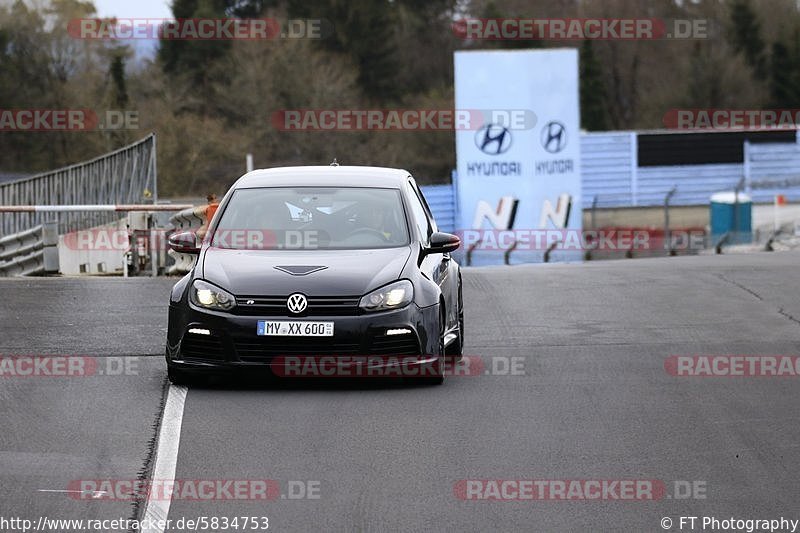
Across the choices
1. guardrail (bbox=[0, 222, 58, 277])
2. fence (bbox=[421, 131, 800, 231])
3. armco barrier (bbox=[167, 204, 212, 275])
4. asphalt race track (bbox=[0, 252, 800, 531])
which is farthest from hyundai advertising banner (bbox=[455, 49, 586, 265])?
asphalt race track (bbox=[0, 252, 800, 531])

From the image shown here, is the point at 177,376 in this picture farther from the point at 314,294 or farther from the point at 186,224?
the point at 186,224

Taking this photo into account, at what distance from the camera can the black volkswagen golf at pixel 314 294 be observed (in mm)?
10227

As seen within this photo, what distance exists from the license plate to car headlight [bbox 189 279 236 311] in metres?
0.31

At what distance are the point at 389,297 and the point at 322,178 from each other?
5.49ft

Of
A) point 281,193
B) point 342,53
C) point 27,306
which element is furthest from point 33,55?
point 281,193

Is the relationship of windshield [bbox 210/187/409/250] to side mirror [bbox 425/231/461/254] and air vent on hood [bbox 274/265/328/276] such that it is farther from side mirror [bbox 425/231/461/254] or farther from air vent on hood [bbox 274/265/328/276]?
air vent on hood [bbox 274/265/328/276]

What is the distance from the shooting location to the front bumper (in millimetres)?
10227

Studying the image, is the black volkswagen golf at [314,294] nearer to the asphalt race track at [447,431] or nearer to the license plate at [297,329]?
the license plate at [297,329]

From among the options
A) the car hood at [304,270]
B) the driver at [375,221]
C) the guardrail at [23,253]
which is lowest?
the guardrail at [23,253]

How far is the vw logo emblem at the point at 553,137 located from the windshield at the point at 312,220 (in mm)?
29201

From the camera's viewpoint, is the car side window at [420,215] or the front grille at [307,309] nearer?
the front grille at [307,309]

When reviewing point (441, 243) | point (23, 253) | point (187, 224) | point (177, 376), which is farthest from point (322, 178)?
point (23, 253)

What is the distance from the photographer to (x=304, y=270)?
10445mm

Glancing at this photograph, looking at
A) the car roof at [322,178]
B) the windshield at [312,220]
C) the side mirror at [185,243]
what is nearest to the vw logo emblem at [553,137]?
the car roof at [322,178]
